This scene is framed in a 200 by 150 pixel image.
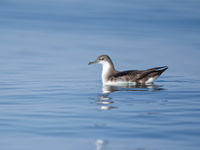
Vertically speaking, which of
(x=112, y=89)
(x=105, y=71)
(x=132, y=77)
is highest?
(x=105, y=71)

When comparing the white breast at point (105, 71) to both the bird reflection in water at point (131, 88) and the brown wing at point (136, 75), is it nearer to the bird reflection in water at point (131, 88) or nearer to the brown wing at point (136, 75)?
the brown wing at point (136, 75)

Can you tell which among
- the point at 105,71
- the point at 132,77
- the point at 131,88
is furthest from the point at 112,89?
the point at 105,71

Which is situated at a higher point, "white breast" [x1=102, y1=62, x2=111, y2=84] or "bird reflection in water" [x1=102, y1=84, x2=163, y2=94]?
"white breast" [x1=102, y1=62, x2=111, y2=84]

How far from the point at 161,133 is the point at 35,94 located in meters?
5.49

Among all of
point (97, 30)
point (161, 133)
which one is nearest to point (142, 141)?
point (161, 133)

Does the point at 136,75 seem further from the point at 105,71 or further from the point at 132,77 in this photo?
the point at 105,71

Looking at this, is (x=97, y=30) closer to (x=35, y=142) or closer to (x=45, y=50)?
(x=45, y=50)

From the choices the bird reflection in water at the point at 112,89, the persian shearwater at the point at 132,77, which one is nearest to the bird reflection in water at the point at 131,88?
the bird reflection in water at the point at 112,89

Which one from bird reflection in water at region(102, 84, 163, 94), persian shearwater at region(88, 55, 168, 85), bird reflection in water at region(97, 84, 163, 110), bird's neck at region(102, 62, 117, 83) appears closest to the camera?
bird reflection in water at region(97, 84, 163, 110)

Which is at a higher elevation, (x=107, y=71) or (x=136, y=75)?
(x=107, y=71)

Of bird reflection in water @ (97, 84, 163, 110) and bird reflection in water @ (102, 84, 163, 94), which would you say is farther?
bird reflection in water @ (102, 84, 163, 94)

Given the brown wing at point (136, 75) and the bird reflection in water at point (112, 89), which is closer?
the bird reflection in water at point (112, 89)

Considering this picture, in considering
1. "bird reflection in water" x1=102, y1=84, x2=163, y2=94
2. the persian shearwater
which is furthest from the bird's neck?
"bird reflection in water" x1=102, y1=84, x2=163, y2=94

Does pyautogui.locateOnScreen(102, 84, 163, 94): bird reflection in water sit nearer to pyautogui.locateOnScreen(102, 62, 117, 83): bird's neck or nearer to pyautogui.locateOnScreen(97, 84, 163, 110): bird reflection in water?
pyautogui.locateOnScreen(97, 84, 163, 110): bird reflection in water
